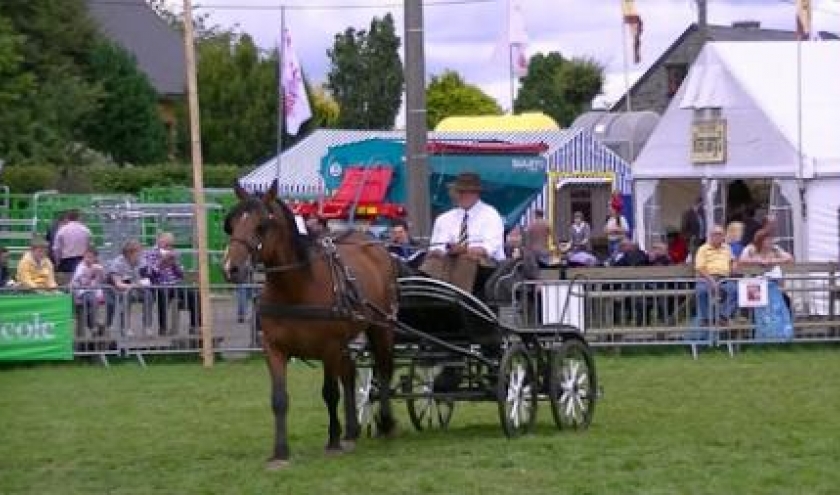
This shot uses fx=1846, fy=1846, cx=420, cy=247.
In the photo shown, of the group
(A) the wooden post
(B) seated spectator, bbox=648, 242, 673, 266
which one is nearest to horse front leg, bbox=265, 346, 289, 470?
(A) the wooden post

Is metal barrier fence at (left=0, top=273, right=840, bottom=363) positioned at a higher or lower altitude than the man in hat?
lower

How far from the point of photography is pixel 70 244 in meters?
27.0

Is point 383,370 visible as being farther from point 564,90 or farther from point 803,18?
point 564,90

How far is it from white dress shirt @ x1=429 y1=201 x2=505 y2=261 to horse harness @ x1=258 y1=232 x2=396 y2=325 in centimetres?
115

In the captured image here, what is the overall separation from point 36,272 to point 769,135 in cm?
1051

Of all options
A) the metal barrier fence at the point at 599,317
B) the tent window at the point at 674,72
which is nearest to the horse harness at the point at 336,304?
the metal barrier fence at the point at 599,317

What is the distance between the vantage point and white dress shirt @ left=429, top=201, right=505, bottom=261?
13.9 metres

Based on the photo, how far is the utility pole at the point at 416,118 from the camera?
72.9ft

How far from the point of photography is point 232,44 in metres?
74.6

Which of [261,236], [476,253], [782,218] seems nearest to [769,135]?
[782,218]

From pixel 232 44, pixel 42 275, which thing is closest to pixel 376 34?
pixel 232 44

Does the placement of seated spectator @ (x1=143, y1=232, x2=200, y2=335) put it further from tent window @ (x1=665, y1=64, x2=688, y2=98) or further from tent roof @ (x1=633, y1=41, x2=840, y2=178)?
tent window @ (x1=665, y1=64, x2=688, y2=98)

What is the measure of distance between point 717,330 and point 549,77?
197 ft

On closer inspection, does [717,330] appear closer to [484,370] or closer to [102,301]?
[102,301]
